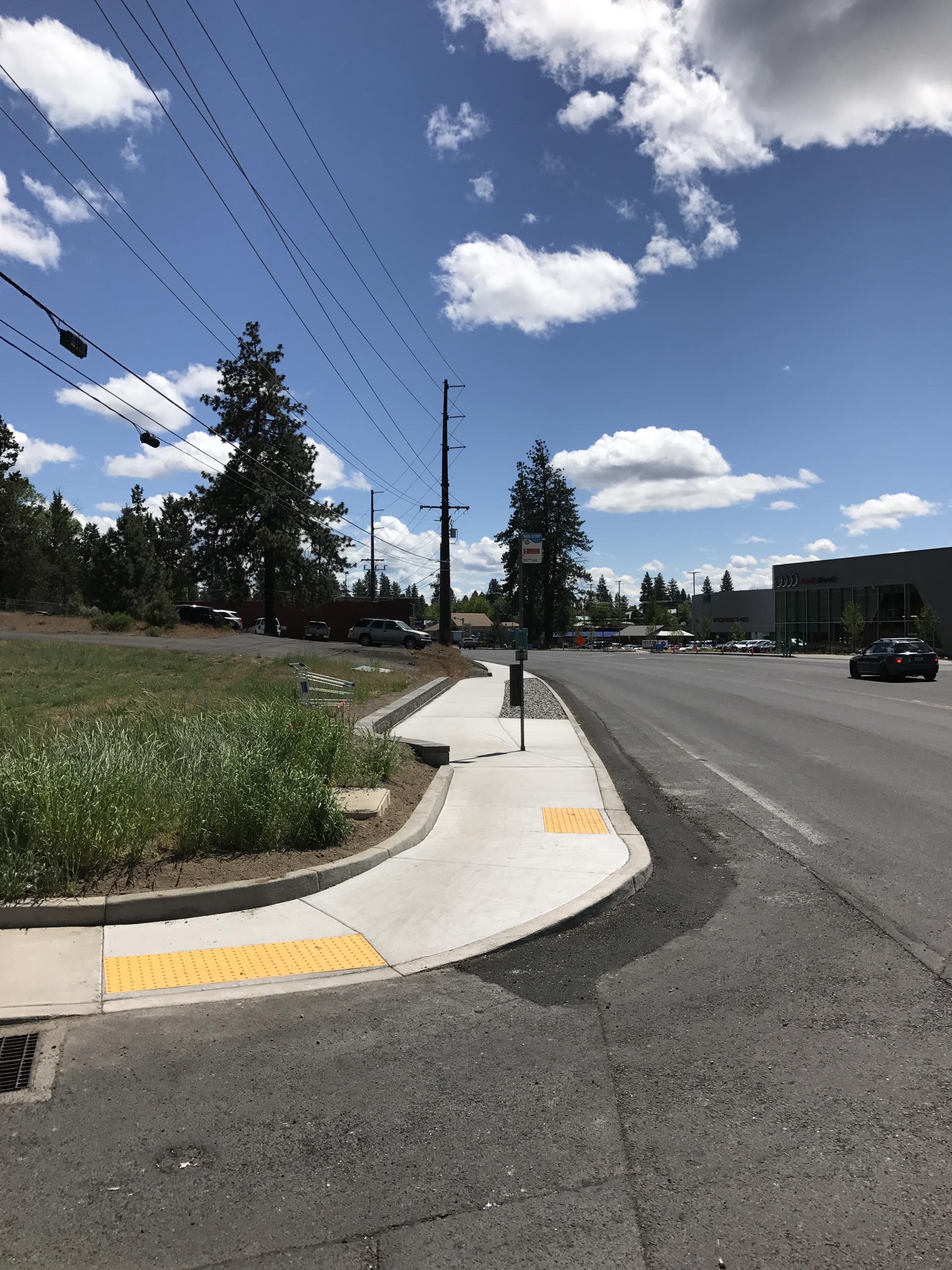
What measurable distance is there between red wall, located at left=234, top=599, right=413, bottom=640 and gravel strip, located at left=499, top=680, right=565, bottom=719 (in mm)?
42688

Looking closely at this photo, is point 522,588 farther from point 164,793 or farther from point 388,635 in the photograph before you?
point 388,635

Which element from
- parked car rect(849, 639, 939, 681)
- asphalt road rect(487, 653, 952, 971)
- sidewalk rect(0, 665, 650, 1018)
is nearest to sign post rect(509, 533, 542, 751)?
asphalt road rect(487, 653, 952, 971)

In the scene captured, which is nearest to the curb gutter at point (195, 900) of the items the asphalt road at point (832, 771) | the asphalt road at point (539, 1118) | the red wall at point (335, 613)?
the asphalt road at point (539, 1118)

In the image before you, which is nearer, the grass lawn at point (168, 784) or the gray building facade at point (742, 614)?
the grass lawn at point (168, 784)

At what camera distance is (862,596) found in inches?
2781

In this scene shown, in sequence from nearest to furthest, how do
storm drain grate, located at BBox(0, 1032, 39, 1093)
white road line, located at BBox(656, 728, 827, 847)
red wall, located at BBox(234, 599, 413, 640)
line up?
storm drain grate, located at BBox(0, 1032, 39, 1093) < white road line, located at BBox(656, 728, 827, 847) < red wall, located at BBox(234, 599, 413, 640)

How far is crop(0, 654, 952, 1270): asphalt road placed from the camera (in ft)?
8.46

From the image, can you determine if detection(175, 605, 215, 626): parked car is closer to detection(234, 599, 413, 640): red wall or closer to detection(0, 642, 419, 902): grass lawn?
detection(234, 599, 413, 640): red wall

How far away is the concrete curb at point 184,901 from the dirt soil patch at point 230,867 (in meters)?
0.11

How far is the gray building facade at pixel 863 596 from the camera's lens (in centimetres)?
6281

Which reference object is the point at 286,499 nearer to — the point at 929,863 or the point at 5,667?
the point at 5,667

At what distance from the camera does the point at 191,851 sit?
6.26m

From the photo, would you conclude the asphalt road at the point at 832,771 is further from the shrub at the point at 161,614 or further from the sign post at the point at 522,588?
the shrub at the point at 161,614

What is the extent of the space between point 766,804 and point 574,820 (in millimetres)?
2329
